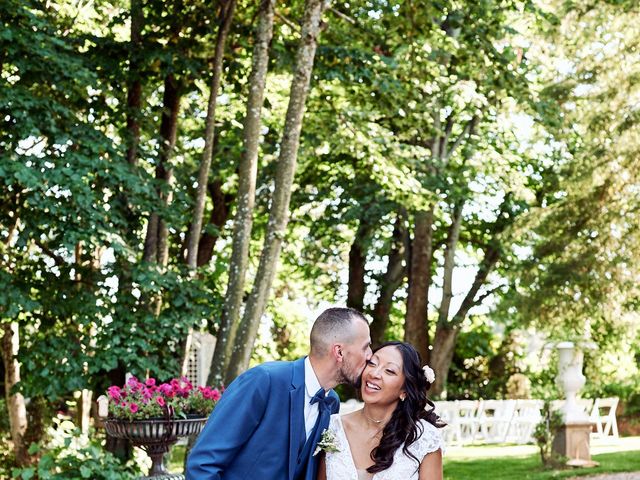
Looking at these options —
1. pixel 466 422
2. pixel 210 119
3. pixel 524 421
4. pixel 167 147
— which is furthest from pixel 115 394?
pixel 524 421

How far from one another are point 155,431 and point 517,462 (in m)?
8.60

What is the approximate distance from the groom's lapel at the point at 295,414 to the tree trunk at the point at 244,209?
6335mm

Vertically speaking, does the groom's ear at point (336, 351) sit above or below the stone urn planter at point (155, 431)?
above

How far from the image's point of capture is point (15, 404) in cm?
1588

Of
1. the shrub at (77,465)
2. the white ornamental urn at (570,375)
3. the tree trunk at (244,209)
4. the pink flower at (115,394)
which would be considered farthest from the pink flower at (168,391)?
the white ornamental urn at (570,375)

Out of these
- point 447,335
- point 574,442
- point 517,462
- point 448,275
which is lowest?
point 517,462

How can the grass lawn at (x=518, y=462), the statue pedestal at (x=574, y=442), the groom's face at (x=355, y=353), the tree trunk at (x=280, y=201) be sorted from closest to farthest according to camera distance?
the groom's face at (x=355, y=353), the tree trunk at (x=280, y=201), the grass lawn at (x=518, y=462), the statue pedestal at (x=574, y=442)

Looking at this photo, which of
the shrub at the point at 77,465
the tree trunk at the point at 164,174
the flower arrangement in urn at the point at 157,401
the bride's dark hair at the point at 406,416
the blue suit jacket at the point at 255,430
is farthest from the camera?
the tree trunk at the point at 164,174

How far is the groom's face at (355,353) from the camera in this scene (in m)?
4.53

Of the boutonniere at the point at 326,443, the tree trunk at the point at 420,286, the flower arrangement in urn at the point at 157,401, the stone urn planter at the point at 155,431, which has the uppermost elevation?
the tree trunk at the point at 420,286

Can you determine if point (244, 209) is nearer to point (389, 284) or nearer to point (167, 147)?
point (167, 147)

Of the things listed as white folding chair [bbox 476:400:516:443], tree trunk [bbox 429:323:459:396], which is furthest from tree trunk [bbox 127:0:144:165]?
white folding chair [bbox 476:400:516:443]

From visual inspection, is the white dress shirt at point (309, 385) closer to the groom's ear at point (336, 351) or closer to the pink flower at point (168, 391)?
the groom's ear at point (336, 351)

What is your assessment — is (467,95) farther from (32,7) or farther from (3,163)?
(3,163)
